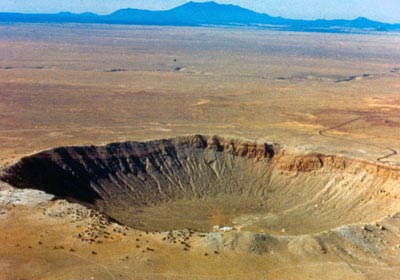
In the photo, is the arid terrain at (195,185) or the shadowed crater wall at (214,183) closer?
the arid terrain at (195,185)

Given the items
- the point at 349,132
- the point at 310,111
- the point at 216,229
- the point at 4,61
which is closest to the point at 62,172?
the point at 216,229

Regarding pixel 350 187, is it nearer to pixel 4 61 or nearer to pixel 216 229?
pixel 216 229

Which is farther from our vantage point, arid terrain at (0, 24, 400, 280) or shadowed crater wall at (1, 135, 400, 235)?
shadowed crater wall at (1, 135, 400, 235)

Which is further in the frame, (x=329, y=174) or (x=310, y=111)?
(x=310, y=111)

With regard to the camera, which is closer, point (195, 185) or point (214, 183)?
point (195, 185)
